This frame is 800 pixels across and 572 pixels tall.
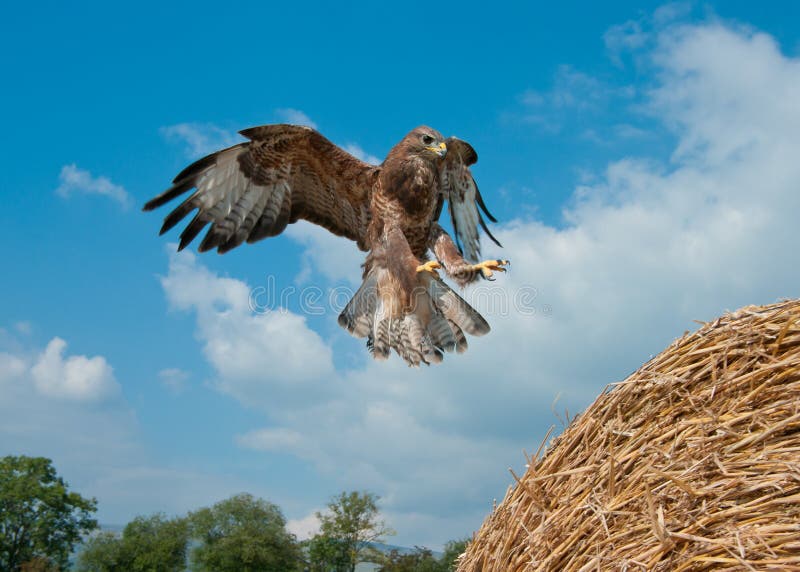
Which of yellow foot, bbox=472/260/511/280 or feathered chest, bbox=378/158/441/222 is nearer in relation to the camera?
yellow foot, bbox=472/260/511/280

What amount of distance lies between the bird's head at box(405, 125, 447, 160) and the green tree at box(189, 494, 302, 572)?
3945cm

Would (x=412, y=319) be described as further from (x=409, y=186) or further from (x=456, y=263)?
(x=409, y=186)

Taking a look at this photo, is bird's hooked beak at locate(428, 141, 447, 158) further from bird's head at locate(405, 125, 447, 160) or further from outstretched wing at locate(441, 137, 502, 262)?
outstretched wing at locate(441, 137, 502, 262)

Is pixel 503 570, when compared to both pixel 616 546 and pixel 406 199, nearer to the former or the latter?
pixel 616 546

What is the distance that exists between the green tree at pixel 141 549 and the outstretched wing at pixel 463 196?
4122 cm

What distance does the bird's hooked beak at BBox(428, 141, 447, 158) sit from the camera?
745 centimetres

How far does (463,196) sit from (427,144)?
1094 millimetres

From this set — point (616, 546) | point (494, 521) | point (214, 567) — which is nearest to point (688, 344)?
point (616, 546)

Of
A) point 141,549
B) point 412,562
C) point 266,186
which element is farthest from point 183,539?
point 266,186

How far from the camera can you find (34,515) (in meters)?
40.6

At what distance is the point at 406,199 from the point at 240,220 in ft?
6.02

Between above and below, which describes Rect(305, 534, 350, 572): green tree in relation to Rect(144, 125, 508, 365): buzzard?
above

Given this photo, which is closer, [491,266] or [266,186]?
[491,266]

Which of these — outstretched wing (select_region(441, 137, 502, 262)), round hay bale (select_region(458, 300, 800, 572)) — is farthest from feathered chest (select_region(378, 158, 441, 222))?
round hay bale (select_region(458, 300, 800, 572))
